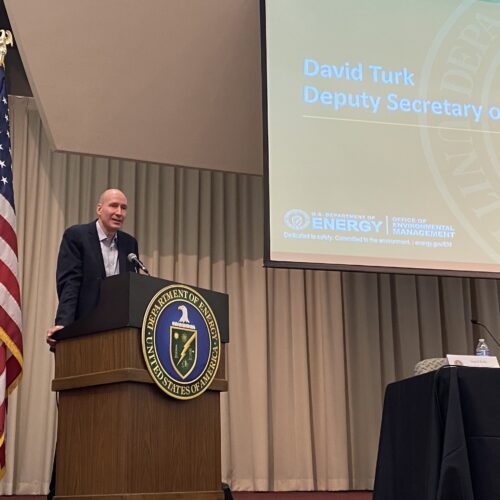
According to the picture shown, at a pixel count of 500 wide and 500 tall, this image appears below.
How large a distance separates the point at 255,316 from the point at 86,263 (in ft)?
7.85

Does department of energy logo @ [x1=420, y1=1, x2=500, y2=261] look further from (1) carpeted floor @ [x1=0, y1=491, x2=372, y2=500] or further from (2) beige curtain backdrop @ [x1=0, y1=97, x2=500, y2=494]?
(1) carpeted floor @ [x1=0, y1=491, x2=372, y2=500]

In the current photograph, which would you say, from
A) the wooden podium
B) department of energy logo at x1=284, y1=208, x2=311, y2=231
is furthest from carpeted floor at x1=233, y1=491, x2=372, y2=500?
the wooden podium

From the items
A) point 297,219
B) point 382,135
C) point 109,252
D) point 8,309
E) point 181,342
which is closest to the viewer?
point 181,342

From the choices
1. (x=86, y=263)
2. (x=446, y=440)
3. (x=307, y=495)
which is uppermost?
(x=86, y=263)

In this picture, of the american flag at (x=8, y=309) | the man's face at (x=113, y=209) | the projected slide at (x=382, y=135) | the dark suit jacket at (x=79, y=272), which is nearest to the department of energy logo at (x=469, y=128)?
the projected slide at (x=382, y=135)

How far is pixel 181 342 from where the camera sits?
2564 mm

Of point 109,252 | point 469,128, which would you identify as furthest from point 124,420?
point 469,128

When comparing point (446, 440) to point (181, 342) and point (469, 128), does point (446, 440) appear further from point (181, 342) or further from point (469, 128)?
point (469, 128)

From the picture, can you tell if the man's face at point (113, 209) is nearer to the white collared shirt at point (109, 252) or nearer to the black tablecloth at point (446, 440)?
the white collared shirt at point (109, 252)

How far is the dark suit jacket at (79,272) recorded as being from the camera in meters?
3.21

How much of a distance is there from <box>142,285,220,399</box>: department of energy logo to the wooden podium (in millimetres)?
33

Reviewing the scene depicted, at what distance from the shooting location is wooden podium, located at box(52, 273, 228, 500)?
2370 millimetres

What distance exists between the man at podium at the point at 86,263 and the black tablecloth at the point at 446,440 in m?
1.45

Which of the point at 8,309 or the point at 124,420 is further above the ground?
the point at 8,309
